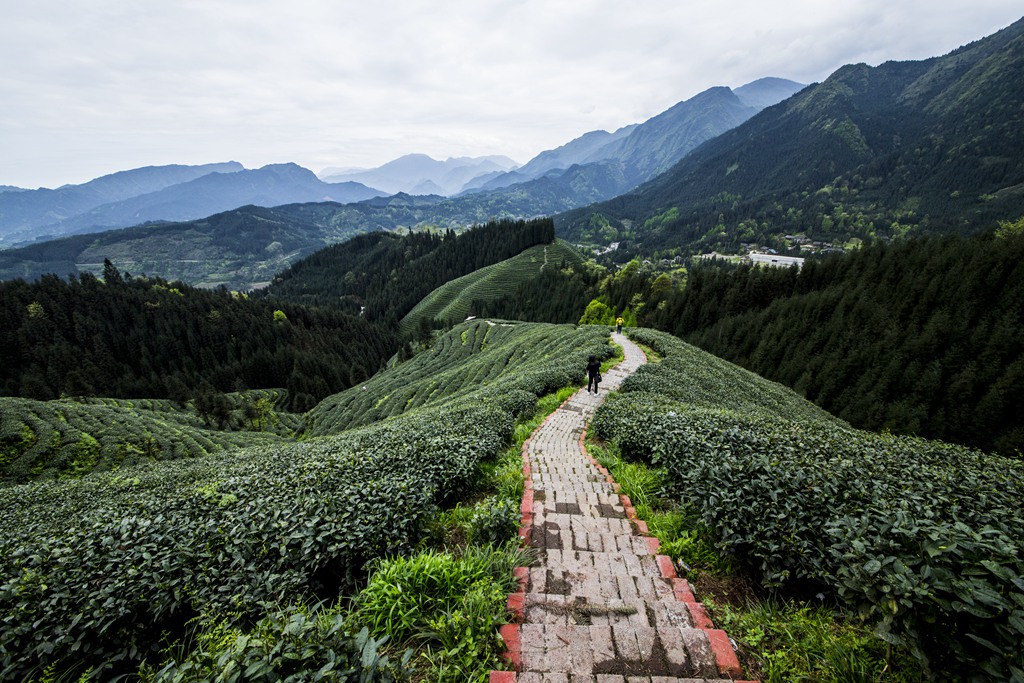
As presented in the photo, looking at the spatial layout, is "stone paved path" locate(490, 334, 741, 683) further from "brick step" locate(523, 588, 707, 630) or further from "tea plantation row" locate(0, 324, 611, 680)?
"tea plantation row" locate(0, 324, 611, 680)

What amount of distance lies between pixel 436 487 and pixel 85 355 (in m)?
140

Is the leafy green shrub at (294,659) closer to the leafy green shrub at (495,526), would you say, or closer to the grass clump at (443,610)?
the grass clump at (443,610)

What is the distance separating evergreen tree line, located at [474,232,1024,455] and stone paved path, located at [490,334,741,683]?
5873cm

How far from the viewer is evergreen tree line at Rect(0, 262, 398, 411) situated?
91875 millimetres

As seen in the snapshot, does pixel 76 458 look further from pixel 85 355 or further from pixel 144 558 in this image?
pixel 85 355

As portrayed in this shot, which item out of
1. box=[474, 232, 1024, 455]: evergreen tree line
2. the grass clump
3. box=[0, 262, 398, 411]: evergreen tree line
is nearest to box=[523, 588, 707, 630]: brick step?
the grass clump

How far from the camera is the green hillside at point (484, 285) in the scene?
152875 mm

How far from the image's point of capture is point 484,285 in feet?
527

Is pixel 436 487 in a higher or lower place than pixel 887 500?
lower

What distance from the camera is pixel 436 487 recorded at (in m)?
7.84

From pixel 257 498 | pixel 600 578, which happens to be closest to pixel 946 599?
pixel 600 578

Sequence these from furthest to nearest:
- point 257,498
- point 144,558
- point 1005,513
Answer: point 257,498
point 144,558
point 1005,513

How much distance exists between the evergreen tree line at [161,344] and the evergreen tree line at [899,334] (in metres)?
97.3

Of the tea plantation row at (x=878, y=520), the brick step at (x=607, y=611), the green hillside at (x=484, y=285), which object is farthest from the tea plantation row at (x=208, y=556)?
the green hillside at (x=484, y=285)
